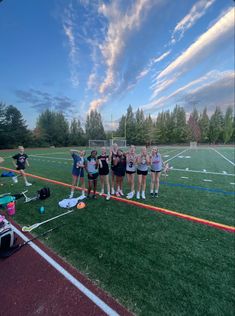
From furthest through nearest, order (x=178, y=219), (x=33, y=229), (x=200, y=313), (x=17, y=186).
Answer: (x=17, y=186), (x=178, y=219), (x=33, y=229), (x=200, y=313)

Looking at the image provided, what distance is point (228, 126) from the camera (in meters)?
54.0

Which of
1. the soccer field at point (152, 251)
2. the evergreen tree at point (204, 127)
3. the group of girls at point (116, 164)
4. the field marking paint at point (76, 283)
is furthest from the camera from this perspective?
the evergreen tree at point (204, 127)

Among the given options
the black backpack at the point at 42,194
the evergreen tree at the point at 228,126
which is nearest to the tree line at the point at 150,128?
the evergreen tree at the point at 228,126

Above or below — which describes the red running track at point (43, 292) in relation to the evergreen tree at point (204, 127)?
below

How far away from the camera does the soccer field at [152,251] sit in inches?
81.1

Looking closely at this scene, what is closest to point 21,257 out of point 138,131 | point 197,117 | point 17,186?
point 17,186

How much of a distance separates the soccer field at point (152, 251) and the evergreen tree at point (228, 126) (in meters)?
61.3

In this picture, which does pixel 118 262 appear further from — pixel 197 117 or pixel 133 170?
pixel 197 117

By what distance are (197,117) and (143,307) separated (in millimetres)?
67778

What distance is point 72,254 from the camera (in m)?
2.81

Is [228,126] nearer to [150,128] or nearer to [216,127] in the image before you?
[216,127]

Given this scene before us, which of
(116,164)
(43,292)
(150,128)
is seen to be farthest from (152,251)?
(150,128)

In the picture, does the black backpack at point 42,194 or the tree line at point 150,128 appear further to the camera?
the tree line at point 150,128

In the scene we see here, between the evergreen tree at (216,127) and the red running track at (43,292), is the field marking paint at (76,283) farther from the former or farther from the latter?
the evergreen tree at (216,127)
